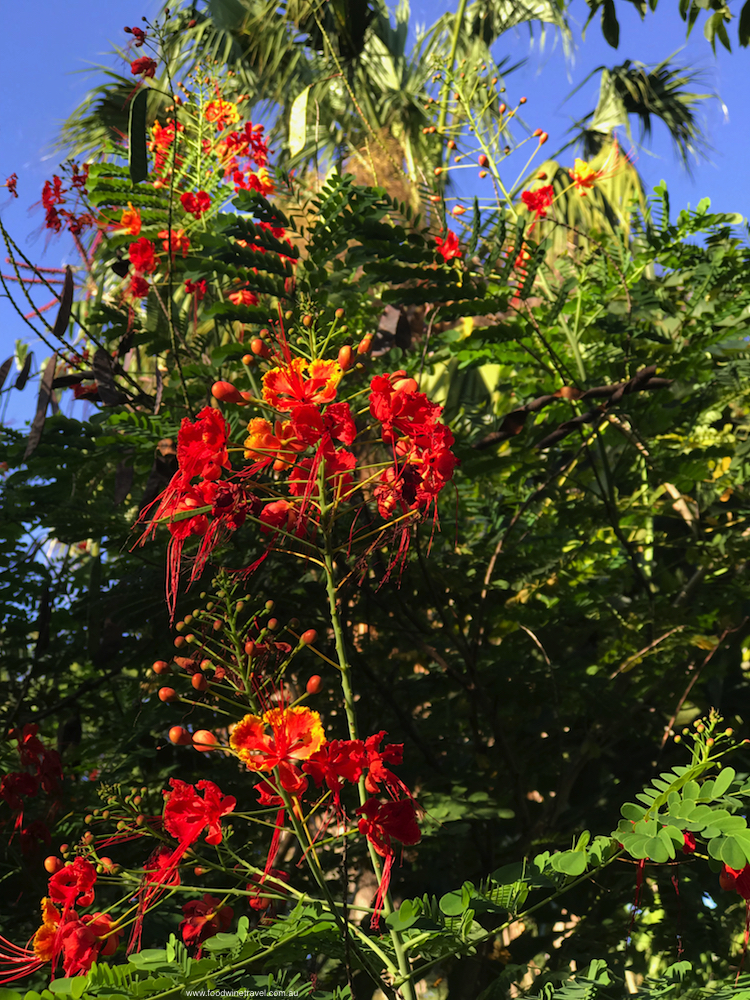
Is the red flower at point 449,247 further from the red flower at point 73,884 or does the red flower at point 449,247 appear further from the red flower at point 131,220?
the red flower at point 73,884

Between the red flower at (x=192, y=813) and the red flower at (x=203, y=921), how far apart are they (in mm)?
126

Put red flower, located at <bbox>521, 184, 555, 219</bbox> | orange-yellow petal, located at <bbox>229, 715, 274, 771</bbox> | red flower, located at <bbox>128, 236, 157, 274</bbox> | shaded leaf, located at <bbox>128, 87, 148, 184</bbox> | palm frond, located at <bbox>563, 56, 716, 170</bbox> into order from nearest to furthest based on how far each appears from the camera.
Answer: orange-yellow petal, located at <bbox>229, 715, 274, 771</bbox> → shaded leaf, located at <bbox>128, 87, 148, 184</bbox> → red flower, located at <bbox>128, 236, 157, 274</bbox> → red flower, located at <bbox>521, 184, 555, 219</bbox> → palm frond, located at <bbox>563, 56, 716, 170</bbox>

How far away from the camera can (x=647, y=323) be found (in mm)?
2232

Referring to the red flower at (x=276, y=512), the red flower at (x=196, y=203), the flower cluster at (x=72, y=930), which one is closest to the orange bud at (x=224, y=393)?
the red flower at (x=276, y=512)

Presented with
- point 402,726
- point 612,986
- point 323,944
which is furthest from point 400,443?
point 402,726

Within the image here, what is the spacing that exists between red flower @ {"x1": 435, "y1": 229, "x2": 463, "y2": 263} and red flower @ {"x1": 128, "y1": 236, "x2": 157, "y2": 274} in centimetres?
88

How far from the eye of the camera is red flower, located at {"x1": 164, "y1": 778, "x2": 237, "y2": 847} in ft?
3.39

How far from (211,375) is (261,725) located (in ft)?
4.27

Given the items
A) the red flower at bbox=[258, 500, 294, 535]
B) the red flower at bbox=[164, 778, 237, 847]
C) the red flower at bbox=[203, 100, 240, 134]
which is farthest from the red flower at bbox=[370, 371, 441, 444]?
A: the red flower at bbox=[203, 100, 240, 134]

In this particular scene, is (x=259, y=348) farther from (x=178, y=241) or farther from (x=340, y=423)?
(x=178, y=241)

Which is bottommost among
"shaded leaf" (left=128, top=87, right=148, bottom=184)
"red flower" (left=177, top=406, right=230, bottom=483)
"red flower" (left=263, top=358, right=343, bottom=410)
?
"red flower" (left=177, top=406, right=230, bottom=483)

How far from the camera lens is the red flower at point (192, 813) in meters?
1.03

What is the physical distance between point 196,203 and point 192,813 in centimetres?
192

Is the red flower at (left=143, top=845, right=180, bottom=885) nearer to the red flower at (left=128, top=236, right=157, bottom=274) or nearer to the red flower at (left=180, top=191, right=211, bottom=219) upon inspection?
the red flower at (left=128, top=236, right=157, bottom=274)
